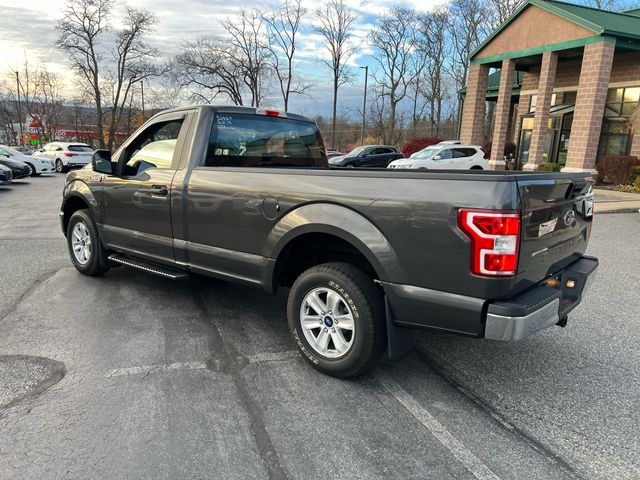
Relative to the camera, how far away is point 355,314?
3.10 m

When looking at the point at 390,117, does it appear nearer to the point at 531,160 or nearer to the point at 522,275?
the point at 531,160

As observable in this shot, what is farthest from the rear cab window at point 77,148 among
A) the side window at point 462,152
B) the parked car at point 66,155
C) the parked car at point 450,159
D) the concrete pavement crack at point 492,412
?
the concrete pavement crack at point 492,412

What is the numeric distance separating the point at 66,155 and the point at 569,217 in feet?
91.6

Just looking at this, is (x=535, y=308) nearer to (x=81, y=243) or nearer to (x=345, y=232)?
(x=345, y=232)

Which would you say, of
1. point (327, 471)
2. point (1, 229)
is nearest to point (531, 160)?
point (1, 229)

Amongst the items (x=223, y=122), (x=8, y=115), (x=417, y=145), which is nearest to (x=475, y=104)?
(x=417, y=145)

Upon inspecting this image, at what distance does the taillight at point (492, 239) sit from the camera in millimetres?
2512

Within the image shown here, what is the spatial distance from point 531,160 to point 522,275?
18.8 metres

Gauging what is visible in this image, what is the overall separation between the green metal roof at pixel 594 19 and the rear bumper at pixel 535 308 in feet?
55.8

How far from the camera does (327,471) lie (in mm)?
2363

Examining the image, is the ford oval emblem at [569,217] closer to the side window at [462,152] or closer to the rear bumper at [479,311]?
the rear bumper at [479,311]

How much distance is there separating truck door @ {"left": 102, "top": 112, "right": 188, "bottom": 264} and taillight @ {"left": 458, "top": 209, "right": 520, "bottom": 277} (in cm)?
273

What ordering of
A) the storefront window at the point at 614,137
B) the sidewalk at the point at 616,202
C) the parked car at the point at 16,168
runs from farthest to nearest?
the storefront window at the point at 614,137 < the parked car at the point at 16,168 < the sidewalk at the point at 616,202

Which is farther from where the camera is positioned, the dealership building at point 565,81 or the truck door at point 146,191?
the dealership building at point 565,81
